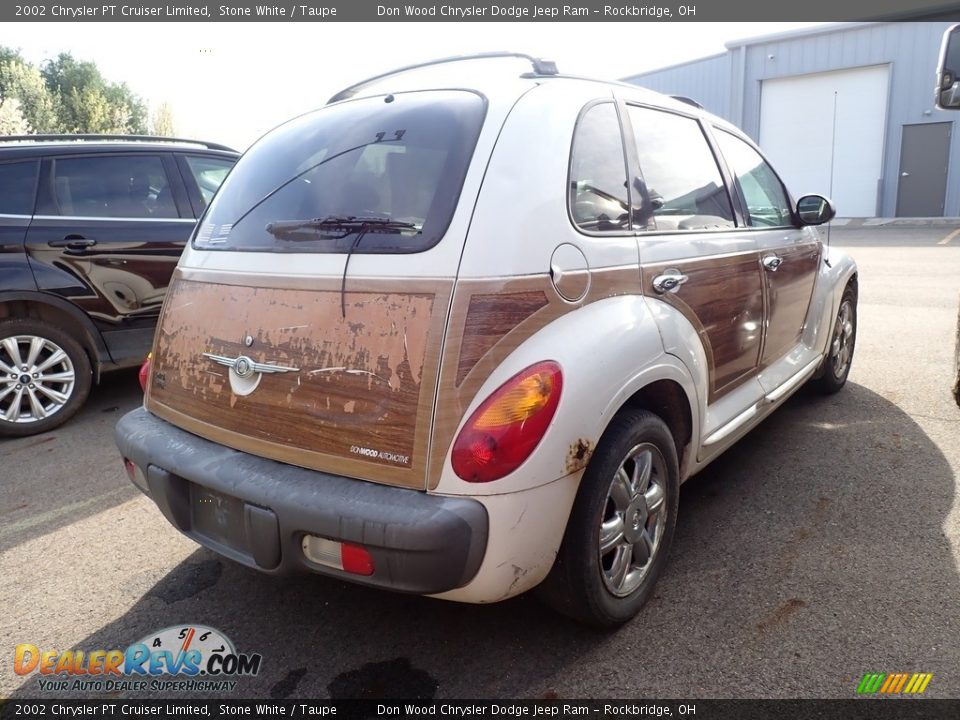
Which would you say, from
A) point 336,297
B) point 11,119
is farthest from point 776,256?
point 11,119

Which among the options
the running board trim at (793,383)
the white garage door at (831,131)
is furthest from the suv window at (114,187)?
the white garage door at (831,131)

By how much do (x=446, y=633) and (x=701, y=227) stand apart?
191 centimetres

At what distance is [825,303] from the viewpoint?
4.18m

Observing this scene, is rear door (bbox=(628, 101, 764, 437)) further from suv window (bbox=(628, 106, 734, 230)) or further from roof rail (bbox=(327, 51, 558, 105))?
roof rail (bbox=(327, 51, 558, 105))

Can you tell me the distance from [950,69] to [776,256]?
1.34 m

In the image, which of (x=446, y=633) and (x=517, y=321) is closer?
(x=517, y=321)

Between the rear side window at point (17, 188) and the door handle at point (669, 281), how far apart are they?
4.20 m

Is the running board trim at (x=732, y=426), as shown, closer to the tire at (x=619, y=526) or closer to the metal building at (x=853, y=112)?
the tire at (x=619, y=526)

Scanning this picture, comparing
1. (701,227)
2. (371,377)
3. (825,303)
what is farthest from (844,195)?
(371,377)

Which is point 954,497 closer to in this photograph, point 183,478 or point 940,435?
point 940,435

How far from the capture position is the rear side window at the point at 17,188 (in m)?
4.48

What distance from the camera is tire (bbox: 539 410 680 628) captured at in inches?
82.5

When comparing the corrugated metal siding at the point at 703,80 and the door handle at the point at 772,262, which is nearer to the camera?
the door handle at the point at 772,262

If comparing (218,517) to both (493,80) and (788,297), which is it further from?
(788,297)
